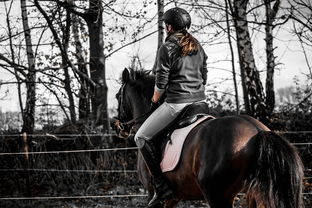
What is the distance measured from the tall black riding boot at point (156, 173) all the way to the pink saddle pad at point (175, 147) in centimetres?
10

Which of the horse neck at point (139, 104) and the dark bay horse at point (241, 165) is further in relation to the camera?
the horse neck at point (139, 104)

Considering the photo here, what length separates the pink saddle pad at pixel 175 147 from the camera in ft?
12.9

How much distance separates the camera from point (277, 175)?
3.26 meters

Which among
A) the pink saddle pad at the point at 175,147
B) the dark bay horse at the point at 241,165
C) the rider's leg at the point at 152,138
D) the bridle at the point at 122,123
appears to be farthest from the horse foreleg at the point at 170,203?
the bridle at the point at 122,123

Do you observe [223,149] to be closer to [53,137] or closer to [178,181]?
[178,181]

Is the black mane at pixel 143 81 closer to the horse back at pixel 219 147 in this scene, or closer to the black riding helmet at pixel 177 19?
the black riding helmet at pixel 177 19

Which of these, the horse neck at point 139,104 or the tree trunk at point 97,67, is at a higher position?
the tree trunk at point 97,67

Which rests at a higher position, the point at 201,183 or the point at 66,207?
the point at 201,183

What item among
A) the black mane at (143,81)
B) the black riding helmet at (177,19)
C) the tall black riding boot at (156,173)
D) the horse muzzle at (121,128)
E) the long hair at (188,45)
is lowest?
the tall black riding boot at (156,173)

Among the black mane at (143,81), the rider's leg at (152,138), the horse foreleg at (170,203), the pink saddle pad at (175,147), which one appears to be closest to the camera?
the pink saddle pad at (175,147)

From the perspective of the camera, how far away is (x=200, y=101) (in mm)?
4219

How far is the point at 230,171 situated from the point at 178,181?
0.76 m

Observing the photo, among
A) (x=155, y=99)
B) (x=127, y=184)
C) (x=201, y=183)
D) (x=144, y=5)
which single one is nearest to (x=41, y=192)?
(x=127, y=184)

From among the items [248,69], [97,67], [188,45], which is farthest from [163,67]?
[97,67]
